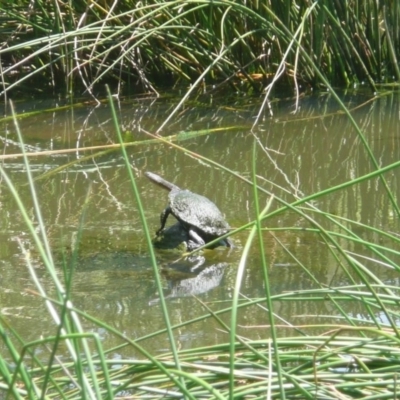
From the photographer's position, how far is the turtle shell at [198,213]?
420 centimetres

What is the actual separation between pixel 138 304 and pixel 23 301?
414 millimetres

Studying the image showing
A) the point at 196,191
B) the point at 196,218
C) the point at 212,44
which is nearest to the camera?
the point at 196,218

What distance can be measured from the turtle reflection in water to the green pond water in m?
0.12

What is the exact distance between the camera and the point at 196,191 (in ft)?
16.4

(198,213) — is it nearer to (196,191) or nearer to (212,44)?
(196,191)

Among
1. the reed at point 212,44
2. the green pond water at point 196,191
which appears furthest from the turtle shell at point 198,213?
the reed at point 212,44

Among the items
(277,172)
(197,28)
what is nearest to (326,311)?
(277,172)

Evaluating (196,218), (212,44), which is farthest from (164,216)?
(212,44)

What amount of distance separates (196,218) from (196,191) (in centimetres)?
77

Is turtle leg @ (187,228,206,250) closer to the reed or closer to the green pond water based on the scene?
the green pond water

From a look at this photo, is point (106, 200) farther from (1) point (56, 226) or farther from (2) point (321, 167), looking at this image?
(2) point (321, 167)

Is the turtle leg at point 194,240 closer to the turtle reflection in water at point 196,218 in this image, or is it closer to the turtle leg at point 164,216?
the turtle reflection in water at point 196,218

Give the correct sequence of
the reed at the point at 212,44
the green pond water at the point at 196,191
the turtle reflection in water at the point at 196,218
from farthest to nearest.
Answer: the reed at the point at 212,44 → the turtle reflection in water at the point at 196,218 → the green pond water at the point at 196,191

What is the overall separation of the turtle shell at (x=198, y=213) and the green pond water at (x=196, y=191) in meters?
0.13
